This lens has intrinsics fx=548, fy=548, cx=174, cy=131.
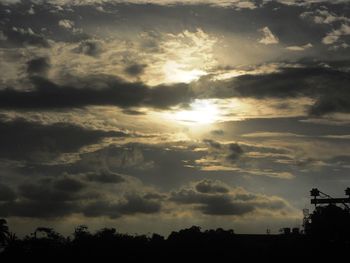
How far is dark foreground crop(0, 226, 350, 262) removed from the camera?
5884cm

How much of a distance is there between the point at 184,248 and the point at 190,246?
1039 millimetres

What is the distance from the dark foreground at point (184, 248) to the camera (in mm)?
58844

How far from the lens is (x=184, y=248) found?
63.4 meters

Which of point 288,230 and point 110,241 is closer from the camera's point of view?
point 110,241

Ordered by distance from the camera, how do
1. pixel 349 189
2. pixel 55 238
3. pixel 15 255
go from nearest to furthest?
pixel 349 189, pixel 15 255, pixel 55 238

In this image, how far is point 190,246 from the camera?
6412 cm

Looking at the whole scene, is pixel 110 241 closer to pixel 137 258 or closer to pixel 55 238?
pixel 137 258

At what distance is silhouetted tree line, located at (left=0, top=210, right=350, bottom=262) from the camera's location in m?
59.5

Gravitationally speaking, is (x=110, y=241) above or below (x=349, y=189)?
below

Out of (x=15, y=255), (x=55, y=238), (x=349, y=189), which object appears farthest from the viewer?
(x=55, y=238)

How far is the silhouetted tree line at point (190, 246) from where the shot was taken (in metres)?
59.5

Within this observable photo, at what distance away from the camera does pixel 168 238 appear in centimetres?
7094

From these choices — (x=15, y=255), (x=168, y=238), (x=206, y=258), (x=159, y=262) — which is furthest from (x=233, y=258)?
(x=15, y=255)

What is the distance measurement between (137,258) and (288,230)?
22345mm
